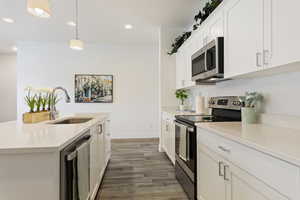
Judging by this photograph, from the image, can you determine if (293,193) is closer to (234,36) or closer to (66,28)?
(234,36)

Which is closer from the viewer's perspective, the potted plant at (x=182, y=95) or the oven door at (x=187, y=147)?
the oven door at (x=187, y=147)

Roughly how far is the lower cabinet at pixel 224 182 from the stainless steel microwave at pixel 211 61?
85 cm

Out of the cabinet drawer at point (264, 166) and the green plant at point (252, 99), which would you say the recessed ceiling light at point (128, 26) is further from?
the cabinet drawer at point (264, 166)

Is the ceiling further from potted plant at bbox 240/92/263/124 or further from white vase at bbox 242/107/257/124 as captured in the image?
white vase at bbox 242/107/257/124

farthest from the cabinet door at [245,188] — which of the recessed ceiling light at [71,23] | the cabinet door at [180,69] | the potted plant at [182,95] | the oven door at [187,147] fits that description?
the recessed ceiling light at [71,23]

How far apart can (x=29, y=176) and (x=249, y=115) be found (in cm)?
183

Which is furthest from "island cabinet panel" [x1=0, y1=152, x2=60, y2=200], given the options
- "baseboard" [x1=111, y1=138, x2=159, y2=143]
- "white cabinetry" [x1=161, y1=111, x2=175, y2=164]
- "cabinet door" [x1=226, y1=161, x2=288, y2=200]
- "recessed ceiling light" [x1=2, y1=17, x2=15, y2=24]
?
"baseboard" [x1=111, y1=138, x2=159, y2=143]

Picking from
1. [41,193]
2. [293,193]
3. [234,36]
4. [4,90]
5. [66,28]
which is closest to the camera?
[293,193]

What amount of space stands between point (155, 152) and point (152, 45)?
317 cm

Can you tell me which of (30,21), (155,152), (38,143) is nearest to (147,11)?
(30,21)

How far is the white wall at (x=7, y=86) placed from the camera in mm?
6746

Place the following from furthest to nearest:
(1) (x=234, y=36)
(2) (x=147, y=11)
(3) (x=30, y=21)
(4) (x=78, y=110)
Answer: (4) (x=78, y=110)
(3) (x=30, y=21)
(2) (x=147, y=11)
(1) (x=234, y=36)

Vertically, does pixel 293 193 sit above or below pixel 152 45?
below

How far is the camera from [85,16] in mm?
3744
